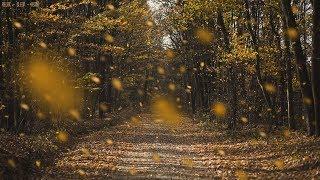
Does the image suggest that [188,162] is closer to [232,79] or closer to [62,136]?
[62,136]

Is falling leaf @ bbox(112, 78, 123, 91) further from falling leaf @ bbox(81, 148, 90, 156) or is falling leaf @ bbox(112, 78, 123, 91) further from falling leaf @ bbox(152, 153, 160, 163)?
falling leaf @ bbox(152, 153, 160, 163)

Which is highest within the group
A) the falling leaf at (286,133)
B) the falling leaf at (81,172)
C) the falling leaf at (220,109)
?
the falling leaf at (220,109)

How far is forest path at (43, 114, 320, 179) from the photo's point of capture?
1498 centimetres

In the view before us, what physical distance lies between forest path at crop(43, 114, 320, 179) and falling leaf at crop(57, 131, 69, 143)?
73 centimetres

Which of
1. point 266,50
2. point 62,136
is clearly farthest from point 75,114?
point 266,50

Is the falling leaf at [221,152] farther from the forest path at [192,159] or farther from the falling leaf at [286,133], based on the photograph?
the falling leaf at [286,133]

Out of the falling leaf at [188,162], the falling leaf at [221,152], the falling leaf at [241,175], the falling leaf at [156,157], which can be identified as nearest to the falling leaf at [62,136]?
the falling leaf at [156,157]

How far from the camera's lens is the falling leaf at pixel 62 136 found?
73.1 feet

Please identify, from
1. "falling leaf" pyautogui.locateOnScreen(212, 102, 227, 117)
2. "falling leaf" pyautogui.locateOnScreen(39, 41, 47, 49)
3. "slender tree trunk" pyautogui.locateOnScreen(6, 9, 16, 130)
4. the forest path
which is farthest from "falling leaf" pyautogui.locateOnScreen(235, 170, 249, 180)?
"falling leaf" pyautogui.locateOnScreen(212, 102, 227, 117)

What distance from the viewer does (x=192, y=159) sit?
19156 mm

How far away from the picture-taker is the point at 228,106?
33562 mm

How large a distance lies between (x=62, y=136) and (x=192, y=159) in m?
7.03

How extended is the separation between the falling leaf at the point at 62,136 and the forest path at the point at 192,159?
73cm

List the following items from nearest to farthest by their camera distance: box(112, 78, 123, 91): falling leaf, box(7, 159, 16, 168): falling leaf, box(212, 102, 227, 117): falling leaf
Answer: box(7, 159, 16, 168): falling leaf → box(212, 102, 227, 117): falling leaf → box(112, 78, 123, 91): falling leaf
